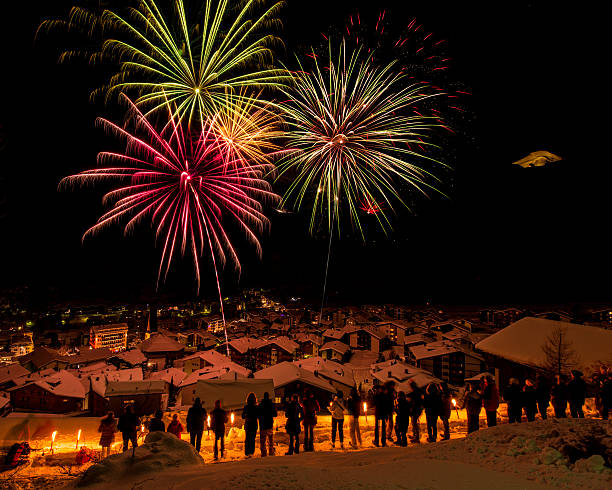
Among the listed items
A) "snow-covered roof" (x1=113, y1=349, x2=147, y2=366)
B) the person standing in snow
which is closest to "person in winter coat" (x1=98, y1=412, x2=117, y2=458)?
the person standing in snow

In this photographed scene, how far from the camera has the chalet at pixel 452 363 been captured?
111 feet

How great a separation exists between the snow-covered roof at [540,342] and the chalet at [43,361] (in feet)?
166

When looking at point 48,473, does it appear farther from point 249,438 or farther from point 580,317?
point 580,317

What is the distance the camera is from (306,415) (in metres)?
9.09

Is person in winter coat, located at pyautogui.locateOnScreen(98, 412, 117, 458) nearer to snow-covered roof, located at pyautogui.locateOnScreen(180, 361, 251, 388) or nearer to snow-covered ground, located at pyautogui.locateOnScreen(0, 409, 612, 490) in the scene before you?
snow-covered ground, located at pyautogui.locateOnScreen(0, 409, 612, 490)

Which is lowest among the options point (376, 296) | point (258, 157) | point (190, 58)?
point (376, 296)

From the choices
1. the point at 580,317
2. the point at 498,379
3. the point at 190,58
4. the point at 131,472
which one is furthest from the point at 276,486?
the point at 580,317

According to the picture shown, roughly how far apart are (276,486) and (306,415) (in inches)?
137

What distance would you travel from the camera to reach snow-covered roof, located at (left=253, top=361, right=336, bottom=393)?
2505 cm

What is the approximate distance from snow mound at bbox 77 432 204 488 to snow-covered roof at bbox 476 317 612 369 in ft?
46.3

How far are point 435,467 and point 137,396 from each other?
79.8 ft

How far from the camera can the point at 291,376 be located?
25.4 metres

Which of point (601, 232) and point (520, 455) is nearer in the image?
point (520, 455)

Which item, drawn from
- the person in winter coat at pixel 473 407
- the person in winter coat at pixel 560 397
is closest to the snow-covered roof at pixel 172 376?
the person in winter coat at pixel 473 407
